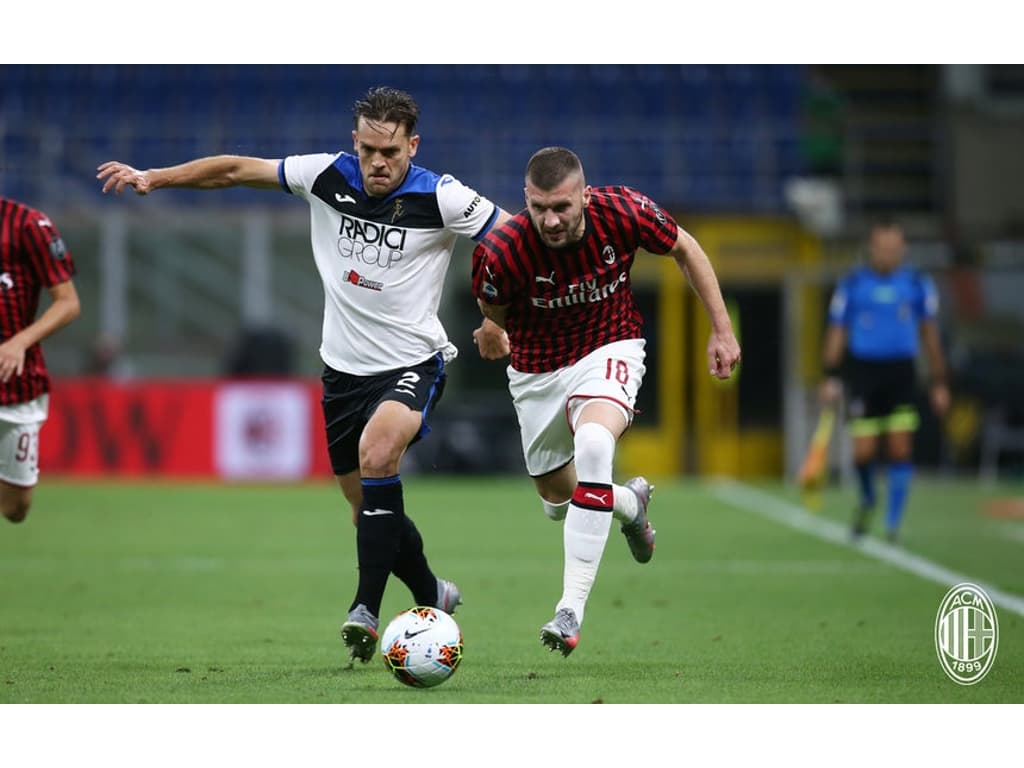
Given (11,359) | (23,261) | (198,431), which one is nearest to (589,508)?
(11,359)

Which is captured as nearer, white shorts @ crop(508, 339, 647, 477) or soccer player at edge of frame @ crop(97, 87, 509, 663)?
soccer player at edge of frame @ crop(97, 87, 509, 663)

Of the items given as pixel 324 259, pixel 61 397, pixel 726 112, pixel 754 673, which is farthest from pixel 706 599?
pixel 726 112

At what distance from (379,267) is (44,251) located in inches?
81.1

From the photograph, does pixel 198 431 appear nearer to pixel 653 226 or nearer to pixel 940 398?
pixel 940 398

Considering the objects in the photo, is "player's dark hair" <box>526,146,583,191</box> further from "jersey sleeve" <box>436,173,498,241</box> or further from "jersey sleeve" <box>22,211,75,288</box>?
"jersey sleeve" <box>22,211,75,288</box>

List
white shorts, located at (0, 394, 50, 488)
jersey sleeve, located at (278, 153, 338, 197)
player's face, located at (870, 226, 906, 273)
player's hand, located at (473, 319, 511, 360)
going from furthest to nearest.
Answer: player's face, located at (870, 226, 906, 273)
white shorts, located at (0, 394, 50, 488)
player's hand, located at (473, 319, 511, 360)
jersey sleeve, located at (278, 153, 338, 197)

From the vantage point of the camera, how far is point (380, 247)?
6477mm

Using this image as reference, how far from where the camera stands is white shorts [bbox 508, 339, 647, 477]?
6504mm

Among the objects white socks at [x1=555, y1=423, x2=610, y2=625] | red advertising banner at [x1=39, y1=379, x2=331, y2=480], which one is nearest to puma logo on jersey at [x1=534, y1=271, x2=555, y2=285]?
white socks at [x1=555, y1=423, x2=610, y2=625]

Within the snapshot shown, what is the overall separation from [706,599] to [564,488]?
2.04 m

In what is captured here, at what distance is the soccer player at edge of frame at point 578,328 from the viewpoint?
6043mm

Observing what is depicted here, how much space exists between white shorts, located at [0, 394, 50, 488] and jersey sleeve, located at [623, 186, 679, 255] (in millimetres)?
3240

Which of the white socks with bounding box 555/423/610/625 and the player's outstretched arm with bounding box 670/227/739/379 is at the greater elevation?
the player's outstretched arm with bounding box 670/227/739/379

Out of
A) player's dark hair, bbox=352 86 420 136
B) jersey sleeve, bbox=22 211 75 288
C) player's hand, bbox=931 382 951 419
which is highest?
player's dark hair, bbox=352 86 420 136
